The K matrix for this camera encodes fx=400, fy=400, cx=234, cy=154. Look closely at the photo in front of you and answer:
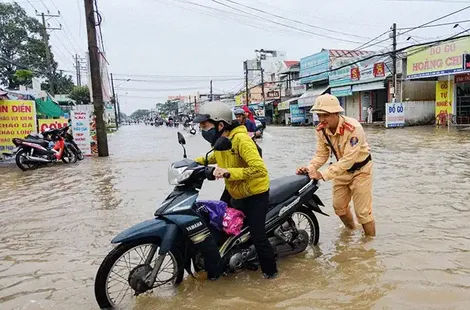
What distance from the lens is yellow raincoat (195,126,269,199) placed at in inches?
126

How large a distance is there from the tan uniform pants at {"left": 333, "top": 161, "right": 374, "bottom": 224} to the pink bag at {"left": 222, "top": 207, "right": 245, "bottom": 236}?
1.44 m

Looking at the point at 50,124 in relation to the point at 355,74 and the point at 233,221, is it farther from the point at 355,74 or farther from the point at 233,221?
the point at 355,74

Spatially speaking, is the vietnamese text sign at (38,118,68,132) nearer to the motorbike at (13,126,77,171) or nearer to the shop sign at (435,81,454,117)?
the motorbike at (13,126,77,171)

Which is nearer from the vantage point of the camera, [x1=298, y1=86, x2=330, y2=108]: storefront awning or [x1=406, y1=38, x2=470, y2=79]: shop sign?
[x1=406, y1=38, x2=470, y2=79]: shop sign

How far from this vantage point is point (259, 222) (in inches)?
133

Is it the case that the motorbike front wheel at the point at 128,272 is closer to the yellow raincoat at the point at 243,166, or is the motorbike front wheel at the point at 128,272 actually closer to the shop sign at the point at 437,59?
the yellow raincoat at the point at 243,166

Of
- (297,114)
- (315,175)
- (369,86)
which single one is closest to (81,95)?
(297,114)

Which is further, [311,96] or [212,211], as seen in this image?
[311,96]

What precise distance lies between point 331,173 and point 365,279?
39.3 inches

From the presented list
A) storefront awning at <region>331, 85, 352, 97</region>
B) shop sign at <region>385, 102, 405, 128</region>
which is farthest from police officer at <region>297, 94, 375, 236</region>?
storefront awning at <region>331, 85, 352, 97</region>

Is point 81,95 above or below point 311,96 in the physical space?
above

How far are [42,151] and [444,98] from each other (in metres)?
22.6

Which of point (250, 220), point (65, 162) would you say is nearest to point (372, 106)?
point (65, 162)

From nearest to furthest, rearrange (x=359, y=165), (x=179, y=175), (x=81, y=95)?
(x=179, y=175)
(x=359, y=165)
(x=81, y=95)
